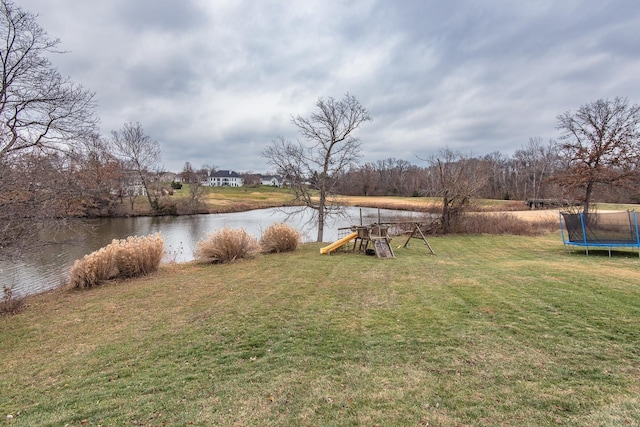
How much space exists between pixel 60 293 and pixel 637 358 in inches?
415

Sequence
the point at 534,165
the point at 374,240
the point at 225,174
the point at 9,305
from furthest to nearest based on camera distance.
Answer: the point at 225,174, the point at 534,165, the point at 374,240, the point at 9,305

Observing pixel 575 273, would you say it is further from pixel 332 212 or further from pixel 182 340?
pixel 332 212

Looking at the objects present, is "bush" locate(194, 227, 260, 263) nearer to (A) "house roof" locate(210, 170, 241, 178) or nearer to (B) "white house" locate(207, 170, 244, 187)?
(B) "white house" locate(207, 170, 244, 187)

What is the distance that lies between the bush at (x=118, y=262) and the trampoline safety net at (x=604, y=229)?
13941 mm

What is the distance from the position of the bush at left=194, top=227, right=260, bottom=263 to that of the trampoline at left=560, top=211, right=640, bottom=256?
11622 mm

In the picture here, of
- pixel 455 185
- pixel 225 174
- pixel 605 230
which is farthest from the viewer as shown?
pixel 225 174

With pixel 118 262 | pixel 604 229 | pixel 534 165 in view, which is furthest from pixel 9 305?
pixel 534 165

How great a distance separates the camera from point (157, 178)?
38.5 meters

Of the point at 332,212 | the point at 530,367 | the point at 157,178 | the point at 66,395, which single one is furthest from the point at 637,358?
the point at 157,178

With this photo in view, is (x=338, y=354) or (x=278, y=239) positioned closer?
(x=338, y=354)

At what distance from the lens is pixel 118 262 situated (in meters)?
8.70

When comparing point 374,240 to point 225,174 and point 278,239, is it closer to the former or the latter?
point 278,239

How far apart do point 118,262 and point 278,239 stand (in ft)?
16.9

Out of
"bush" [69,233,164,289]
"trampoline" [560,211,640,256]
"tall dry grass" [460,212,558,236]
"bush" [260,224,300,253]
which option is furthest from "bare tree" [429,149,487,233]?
"bush" [69,233,164,289]
